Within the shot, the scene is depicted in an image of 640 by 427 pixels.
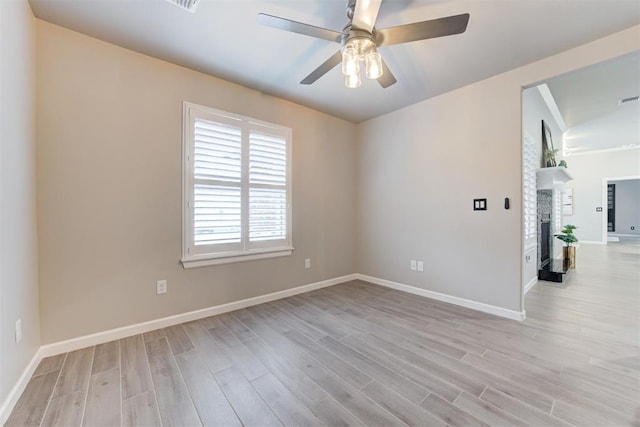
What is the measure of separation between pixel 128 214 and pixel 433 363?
285 centimetres

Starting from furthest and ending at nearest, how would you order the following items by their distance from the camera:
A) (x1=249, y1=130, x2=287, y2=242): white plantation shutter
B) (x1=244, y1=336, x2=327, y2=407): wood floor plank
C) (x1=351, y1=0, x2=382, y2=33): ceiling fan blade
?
(x1=249, y1=130, x2=287, y2=242): white plantation shutter → (x1=244, y1=336, x2=327, y2=407): wood floor plank → (x1=351, y1=0, x2=382, y2=33): ceiling fan blade

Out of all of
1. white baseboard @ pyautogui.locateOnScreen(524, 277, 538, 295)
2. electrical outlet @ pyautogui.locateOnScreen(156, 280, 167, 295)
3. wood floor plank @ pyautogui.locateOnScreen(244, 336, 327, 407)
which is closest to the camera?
wood floor plank @ pyautogui.locateOnScreen(244, 336, 327, 407)

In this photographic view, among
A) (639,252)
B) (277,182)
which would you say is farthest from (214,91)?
(639,252)

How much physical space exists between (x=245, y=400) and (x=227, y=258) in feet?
5.33

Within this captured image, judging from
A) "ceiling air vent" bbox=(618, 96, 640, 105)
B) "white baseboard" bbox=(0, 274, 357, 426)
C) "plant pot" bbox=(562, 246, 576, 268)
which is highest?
"ceiling air vent" bbox=(618, 96, 640, 105)

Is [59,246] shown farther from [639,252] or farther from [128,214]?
[639,252]

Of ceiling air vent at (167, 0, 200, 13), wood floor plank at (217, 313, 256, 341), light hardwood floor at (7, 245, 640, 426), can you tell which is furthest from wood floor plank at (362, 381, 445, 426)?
ceiling air vent at (167, 0, 200, 13)

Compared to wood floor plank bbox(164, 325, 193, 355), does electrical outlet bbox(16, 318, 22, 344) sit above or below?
above

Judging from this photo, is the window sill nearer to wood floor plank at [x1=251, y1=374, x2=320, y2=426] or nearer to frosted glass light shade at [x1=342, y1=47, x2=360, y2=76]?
wood floor plank at [x1=251, y1=374, x2=320, y2=426]

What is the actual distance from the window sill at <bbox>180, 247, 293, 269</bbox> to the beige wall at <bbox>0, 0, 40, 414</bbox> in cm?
108

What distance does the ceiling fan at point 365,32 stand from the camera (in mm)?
1499

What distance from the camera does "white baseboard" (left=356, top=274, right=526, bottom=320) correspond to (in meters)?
2.72

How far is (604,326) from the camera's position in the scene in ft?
8.11

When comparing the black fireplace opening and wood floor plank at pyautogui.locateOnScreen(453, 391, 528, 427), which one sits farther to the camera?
the black fireplace opening
